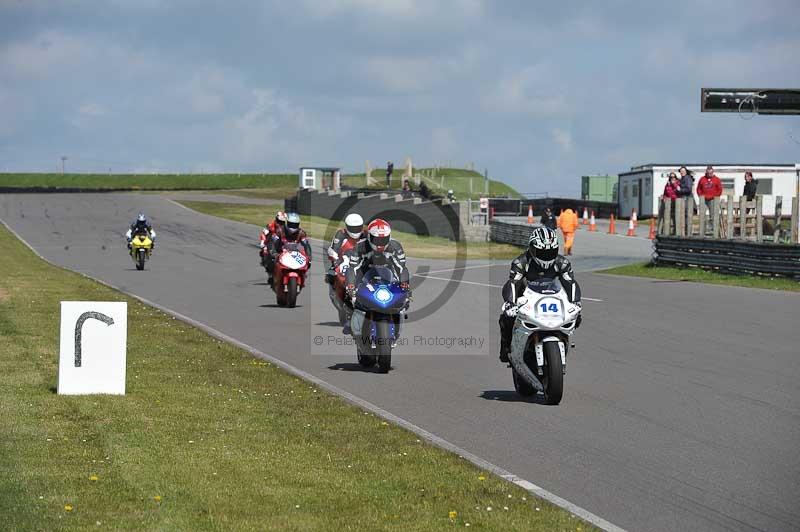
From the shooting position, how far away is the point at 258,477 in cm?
766

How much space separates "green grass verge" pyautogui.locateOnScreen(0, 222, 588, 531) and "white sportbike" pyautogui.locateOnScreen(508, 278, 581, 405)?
1.71 meters

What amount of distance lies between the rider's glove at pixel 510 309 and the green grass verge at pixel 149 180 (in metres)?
104

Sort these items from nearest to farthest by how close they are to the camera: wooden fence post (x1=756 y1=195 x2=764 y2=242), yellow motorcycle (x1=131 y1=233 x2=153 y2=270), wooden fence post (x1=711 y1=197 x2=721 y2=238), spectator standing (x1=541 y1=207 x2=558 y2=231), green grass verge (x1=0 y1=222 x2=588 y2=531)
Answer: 1. green grass verge (x1=0 y1=222 x2=588 y2=531)
2. wooden fence post (x1=756 y1=195 x2=764 y2=242)
3. wooden fence post (x1=711 y1=197 x2=721 y2=238)
4. yellow motorcycle (x1=131 y1=233 x2=153 y2=270)
5. spectator standing (x1=541 y1=207 x2=558 y2=231)

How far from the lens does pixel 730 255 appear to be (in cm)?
2956

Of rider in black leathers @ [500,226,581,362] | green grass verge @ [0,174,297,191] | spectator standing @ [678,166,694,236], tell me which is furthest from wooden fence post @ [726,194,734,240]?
green grass verge @ [0,174,297,191]

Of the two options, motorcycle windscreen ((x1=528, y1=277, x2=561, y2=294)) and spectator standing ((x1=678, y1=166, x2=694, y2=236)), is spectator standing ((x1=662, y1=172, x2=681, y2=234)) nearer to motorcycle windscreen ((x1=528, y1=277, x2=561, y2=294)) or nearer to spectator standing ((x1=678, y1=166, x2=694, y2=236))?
spectator standing ((x1=678, y1=166, x2=694, y2=236))

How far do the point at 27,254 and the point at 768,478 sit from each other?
34977mm

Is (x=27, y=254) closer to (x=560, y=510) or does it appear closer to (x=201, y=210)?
(x=201, y=210)

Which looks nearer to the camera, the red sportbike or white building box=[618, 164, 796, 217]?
the red sportbike

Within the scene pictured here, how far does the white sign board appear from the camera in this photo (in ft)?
35.2

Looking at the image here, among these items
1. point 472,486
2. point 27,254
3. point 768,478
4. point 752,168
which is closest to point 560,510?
point 472,486

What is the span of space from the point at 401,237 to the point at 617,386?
41869 mm

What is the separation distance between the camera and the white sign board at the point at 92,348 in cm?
1073

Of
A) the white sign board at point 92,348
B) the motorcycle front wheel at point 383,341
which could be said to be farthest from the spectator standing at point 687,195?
the white sign board at point 92,348
